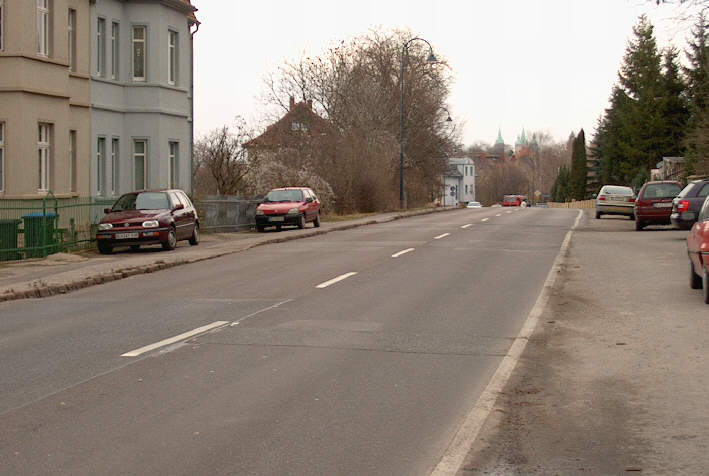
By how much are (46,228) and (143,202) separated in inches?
133

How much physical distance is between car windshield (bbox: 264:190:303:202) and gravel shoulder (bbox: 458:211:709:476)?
20388mm

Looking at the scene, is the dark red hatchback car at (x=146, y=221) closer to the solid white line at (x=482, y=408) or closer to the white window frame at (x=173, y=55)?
the white window frame at (x=173, y=55)

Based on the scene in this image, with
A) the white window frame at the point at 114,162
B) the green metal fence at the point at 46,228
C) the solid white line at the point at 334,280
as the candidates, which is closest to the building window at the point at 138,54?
the white window frame at the point at 114,162

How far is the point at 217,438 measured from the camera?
244 inches

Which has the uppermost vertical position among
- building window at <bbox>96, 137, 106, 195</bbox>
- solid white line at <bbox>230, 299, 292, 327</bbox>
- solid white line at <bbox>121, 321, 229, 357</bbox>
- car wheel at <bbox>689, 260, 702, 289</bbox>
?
building window at <bbox>96, 137, 106, 195</bbox>

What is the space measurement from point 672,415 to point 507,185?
14754cm

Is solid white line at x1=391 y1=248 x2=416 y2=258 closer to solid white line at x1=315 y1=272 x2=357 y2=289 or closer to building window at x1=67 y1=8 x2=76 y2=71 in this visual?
solid white line at x1=315 y1=272 x2=357 y2=289

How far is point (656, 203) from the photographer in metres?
31.6

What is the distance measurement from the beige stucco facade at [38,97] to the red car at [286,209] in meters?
6.56

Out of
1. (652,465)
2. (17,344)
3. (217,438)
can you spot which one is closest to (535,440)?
(652,465)

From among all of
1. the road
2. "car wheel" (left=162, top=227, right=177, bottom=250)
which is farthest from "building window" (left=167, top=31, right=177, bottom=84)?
the road

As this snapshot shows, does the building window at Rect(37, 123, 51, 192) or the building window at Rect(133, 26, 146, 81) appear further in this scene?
the building window at Rect(133, 26, 146, 81)

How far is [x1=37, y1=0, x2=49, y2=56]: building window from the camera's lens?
86.3 feet

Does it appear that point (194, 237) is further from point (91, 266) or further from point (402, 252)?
point (91, 266)
